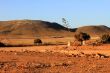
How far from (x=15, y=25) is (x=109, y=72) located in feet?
582

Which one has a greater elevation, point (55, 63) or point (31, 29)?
point (55, 63)

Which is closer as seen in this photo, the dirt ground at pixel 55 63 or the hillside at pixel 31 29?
the dirt ground at pixel 55 63

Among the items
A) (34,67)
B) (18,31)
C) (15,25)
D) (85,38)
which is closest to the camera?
(34,67)

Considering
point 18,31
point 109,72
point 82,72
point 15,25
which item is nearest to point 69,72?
point 82,72

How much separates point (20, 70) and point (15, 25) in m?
176

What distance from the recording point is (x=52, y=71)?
18641 millimetres

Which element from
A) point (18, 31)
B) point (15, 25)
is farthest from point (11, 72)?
point (15, 25)

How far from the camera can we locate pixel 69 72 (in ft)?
59.8

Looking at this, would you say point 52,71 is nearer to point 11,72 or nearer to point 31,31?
point 11,72

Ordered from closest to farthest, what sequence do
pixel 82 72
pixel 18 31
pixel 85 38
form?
1. pixel 82 72
2. pixel 85 38
3. pixel 18 31

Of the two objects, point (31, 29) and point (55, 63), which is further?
point (31, 29)

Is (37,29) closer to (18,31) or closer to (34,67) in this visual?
(18,31)

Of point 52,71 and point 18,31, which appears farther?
point 18,31

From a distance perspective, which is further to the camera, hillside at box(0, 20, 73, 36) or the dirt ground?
hillside at box(0, 20, 73, 36)
